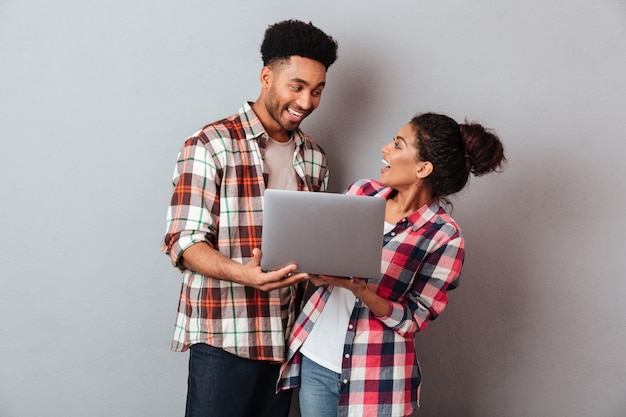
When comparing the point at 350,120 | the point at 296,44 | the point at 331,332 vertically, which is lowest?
the point at 331,332

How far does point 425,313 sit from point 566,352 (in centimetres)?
74

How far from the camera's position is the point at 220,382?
1.58m

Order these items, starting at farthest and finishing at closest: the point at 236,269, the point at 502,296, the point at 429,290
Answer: the point at 502,296, the point at 429,290, the point at 236,269

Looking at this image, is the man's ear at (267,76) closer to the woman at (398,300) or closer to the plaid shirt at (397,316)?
the woman at (398,300)

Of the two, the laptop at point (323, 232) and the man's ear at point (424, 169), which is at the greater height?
the man's ear at point (424, 169)

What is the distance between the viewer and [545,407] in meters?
1.99

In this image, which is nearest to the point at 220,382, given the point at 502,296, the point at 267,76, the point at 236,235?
the point at 236,235

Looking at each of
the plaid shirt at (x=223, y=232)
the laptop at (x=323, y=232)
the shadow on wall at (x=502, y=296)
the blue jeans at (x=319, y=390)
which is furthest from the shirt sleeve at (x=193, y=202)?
the shadow on wall at (x=502, y=296)

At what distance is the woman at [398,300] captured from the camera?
4.94 ft

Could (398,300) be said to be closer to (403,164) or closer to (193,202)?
(403,164)

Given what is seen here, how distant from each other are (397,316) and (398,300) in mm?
93

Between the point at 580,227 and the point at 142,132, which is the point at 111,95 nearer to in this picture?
the point at 142,132

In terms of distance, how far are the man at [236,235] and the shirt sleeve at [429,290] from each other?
0.32 meters

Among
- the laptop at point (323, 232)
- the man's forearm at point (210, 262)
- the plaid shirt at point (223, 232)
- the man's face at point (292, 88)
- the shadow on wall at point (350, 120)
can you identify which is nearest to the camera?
the laptop at point (323, 232)
